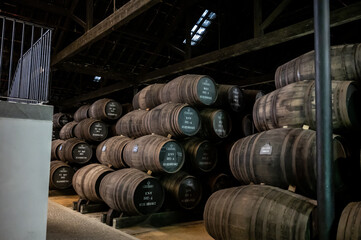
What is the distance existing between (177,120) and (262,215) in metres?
2.66

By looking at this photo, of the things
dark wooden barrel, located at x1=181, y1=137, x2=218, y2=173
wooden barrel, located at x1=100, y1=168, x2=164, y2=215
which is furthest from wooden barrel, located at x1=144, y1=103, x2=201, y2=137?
wooden barrel, located at x1=100, y1=168, x2=164, y2=215

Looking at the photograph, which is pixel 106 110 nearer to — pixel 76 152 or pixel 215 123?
pixel 76 152

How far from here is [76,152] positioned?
8203mm

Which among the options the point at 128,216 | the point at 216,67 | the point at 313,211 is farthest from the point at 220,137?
the point at 216,67

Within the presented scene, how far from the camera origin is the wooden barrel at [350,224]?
2395mm

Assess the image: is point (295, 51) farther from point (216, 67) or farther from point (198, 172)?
point (198, 172)

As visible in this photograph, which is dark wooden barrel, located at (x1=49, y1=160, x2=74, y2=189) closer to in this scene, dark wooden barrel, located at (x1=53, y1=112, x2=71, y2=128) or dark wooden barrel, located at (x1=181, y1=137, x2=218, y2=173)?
dark wooden barrel, located at (x1=53, y1=112, x2=71, y2=128)

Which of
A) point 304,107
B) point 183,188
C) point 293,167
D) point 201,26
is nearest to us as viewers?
point 293,167

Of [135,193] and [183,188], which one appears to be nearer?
[135,193]

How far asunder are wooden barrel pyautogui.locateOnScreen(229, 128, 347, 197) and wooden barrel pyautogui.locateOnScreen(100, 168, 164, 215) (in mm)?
1913

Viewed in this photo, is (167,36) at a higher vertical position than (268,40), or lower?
higher

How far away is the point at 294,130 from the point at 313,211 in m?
0.96

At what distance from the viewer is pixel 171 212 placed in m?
5.57

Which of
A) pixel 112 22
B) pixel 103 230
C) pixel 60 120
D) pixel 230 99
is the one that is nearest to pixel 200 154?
pixel 230 99
